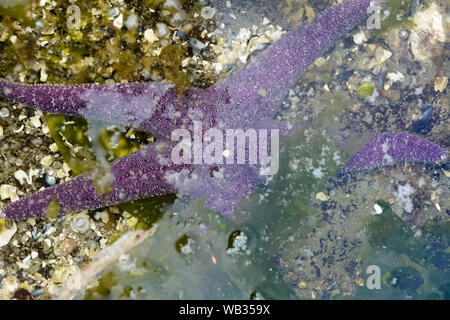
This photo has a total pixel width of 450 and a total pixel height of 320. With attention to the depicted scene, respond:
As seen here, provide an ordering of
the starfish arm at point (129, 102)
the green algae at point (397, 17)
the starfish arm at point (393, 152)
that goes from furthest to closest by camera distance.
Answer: the green algae at point (397, 17)
the starfish arm at point (393, 152)
the starfish arm at point (129, 102)

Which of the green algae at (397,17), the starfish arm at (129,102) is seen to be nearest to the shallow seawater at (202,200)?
the green algae at (397,17)

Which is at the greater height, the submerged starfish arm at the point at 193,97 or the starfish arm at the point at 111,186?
the submerged starfish arm at the point at 193,97

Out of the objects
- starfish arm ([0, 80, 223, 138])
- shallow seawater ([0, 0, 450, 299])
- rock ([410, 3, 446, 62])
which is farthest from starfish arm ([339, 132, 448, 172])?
starfish arm ([0, 80, 223, 138])

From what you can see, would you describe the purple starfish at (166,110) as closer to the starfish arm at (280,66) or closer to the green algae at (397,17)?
the starfish arm at (280,66)

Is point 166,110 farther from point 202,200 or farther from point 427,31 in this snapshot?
point 427,31

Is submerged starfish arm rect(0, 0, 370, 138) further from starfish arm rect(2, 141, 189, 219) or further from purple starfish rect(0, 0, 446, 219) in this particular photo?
starfish arm rect(2, 141, 189, 219)

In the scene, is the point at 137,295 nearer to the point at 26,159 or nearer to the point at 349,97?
the point at 26,159
